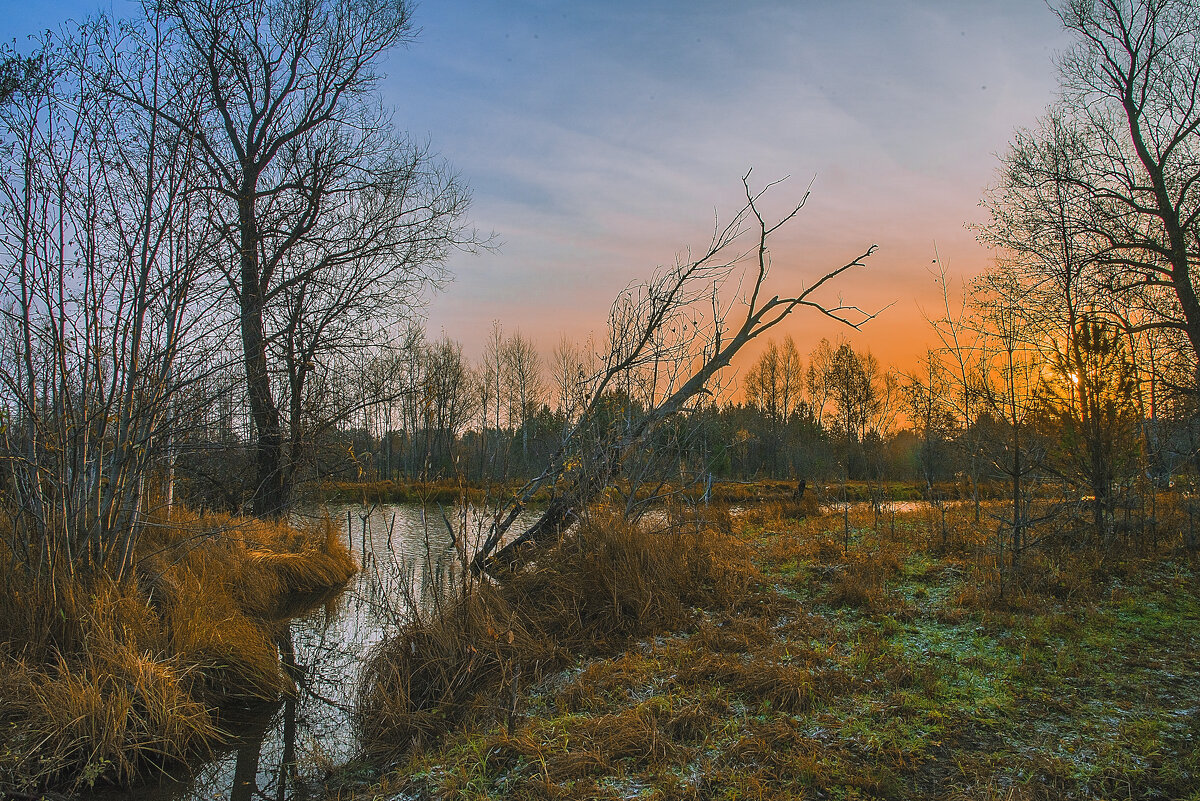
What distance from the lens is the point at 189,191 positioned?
4.97 meters

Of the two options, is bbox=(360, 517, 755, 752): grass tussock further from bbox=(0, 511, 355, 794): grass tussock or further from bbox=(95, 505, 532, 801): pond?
bbox=(0, 511, 355, 794): grass tussock

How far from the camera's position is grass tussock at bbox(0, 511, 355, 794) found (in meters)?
3.54

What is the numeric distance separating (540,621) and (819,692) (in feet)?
7.36

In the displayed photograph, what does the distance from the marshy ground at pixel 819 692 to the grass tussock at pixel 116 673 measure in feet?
4.04

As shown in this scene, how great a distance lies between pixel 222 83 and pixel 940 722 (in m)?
13.5

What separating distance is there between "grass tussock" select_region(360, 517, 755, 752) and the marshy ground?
22mm

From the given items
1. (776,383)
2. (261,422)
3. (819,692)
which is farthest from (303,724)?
(776,383)

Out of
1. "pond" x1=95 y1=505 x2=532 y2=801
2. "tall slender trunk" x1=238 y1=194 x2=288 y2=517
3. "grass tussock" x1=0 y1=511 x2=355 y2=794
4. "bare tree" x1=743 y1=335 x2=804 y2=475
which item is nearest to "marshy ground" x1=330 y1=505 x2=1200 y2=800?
"pond" x1=95 y1=505 x2=532 y2=801

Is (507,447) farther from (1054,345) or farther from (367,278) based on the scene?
(367,278)

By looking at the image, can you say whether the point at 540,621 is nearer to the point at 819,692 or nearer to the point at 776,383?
the point at 819,692

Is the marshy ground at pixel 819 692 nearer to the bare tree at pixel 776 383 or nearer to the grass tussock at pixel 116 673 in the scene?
the grass tussock at pixel 116 673

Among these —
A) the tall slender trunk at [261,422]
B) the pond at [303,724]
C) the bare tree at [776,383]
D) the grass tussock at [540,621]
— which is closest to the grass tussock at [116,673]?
the pond at [303,724]

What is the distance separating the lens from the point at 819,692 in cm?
379

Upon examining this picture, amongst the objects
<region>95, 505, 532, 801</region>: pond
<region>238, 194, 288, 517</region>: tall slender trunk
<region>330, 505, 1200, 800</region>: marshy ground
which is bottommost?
<region>95, 505, 532, 801</region>: pond
